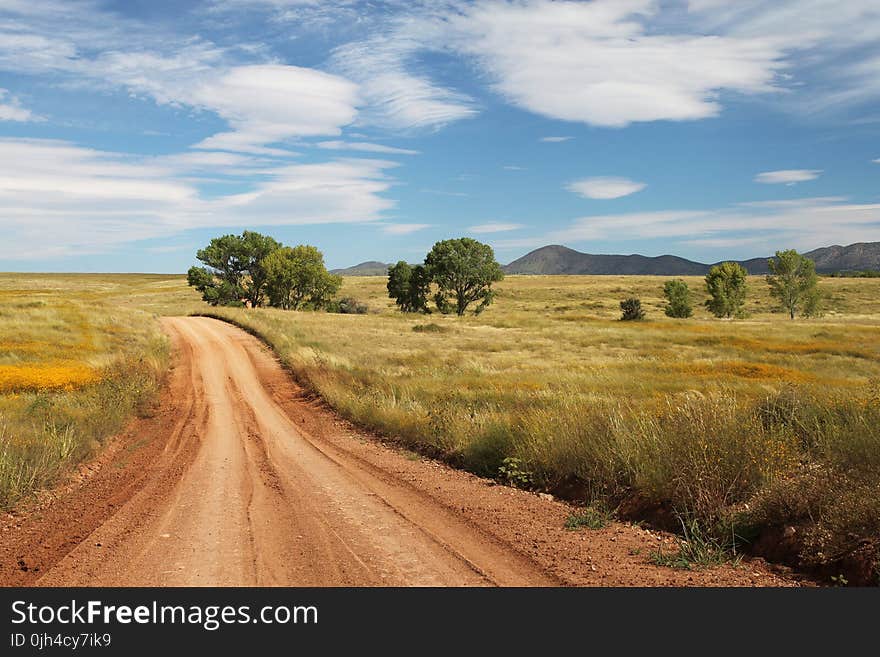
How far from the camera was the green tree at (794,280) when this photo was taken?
271ft

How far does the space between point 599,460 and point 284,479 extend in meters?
5.08

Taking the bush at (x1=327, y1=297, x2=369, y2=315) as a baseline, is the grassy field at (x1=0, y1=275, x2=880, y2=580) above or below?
below

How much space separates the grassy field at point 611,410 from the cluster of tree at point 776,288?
45588mm

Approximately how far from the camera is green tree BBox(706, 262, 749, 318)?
84000 mm

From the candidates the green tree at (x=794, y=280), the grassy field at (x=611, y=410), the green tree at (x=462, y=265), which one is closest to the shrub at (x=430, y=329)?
the grassy field at (x=611, y=410)

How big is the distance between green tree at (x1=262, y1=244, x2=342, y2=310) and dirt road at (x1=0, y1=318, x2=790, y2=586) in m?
68.6

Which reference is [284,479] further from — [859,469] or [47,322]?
[47,322]

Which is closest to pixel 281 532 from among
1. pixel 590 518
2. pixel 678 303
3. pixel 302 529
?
pixel 302 529

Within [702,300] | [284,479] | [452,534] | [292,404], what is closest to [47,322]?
[292,404]

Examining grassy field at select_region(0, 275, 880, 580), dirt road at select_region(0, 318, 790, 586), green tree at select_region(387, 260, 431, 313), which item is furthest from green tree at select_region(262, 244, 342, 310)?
dirt road at select_region(0, 318, 790, 586)

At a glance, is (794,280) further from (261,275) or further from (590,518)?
(590,518)

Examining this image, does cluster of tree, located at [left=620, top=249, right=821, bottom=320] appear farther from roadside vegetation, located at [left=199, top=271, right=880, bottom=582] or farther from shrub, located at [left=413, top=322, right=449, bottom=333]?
roadside vegetation, located at [left=199, top=271, right=880, bottom=582]

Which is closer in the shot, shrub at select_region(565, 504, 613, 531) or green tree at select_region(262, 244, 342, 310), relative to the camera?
shrub at select_region(565, 504, 613, 531)

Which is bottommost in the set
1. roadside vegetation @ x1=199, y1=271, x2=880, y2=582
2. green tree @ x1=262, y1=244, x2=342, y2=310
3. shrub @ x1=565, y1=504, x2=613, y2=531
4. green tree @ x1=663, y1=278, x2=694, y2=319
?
shrub @ x1=565, y1=504, x2=613, y2=531
